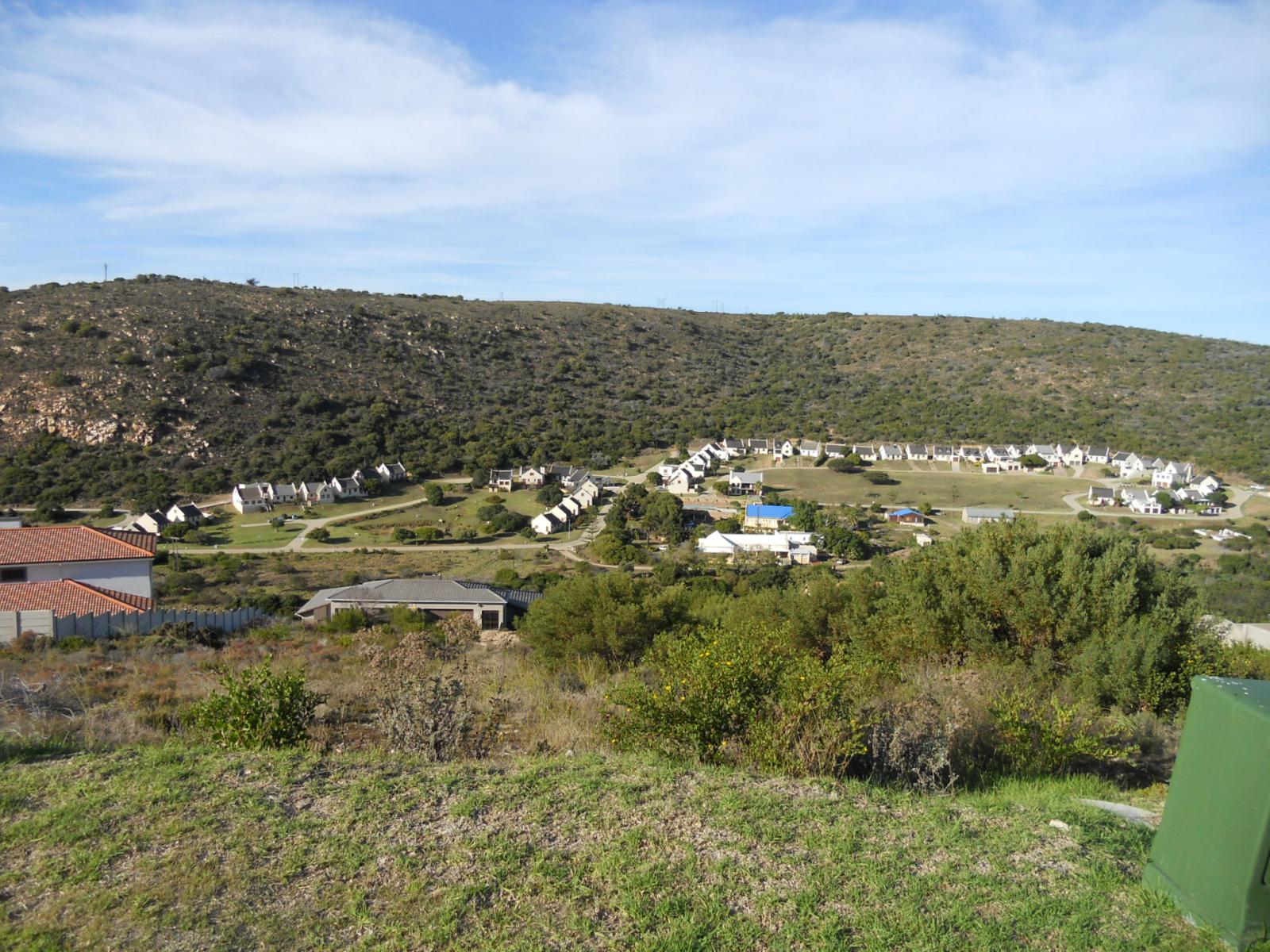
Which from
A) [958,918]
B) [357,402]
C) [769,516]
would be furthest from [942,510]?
[958,918]

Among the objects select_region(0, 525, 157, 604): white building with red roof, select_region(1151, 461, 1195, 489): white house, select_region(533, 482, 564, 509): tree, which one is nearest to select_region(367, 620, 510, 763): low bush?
select_region(0, 525, 157, 604): white building with red roof

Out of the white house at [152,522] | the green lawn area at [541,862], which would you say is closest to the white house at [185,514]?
the white house at [152,522]

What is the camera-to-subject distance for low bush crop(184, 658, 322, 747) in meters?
5.69

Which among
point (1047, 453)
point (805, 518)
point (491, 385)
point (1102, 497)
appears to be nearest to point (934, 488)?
point (1102, 497)

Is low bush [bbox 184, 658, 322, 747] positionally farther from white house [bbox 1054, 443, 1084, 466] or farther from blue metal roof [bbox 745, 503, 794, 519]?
white house [bbox 1054, 443, 1084, 466]

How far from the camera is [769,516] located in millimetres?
38406

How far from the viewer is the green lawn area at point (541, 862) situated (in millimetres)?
3316

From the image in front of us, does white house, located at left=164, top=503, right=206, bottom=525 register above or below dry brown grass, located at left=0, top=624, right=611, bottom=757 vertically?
below

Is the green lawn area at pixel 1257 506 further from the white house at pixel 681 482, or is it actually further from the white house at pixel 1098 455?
the white house at pixel 681 482

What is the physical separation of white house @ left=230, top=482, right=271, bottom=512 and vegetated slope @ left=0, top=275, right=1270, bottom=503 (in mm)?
2573

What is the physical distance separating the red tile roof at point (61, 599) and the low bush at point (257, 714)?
13641mm

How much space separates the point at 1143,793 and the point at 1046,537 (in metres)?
4.64

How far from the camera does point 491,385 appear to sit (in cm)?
6109

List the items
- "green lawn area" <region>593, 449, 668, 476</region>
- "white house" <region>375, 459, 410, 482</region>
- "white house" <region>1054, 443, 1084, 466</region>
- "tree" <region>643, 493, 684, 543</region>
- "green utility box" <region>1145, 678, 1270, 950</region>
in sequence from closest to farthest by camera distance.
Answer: "green utility box" <region>1145, 678, 1270, 950</region> < "tree" <region>643, 493, 684, 543</region> < "white house" <region>375, 459, 410, 482</region> < "green lawn area" <region>593, 449, 668, 476</region> < "white house" <region>1054, 443, 1084, 466</region>
